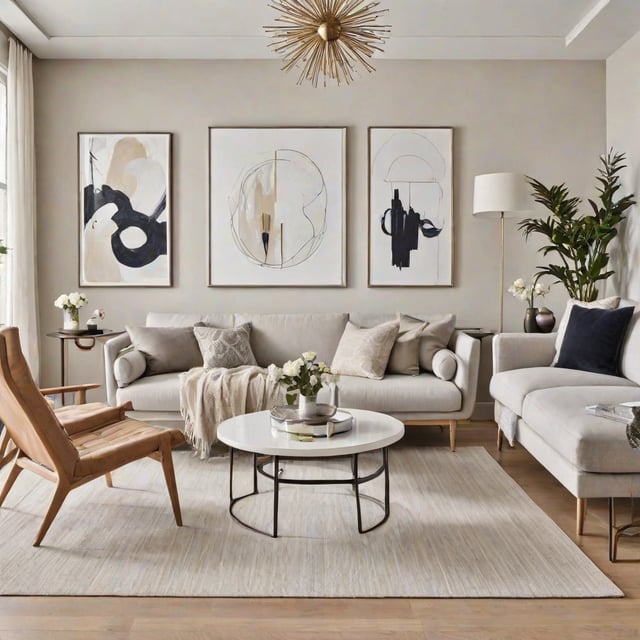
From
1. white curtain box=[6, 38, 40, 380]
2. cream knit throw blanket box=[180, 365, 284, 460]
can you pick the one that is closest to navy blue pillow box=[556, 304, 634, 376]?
cream knit throw blanket box=[180, 365, 284, 460]

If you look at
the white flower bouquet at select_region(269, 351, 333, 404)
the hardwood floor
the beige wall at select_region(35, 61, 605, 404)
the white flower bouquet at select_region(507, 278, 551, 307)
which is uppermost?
the beige wall at select_region(35, 61, 605, 404)

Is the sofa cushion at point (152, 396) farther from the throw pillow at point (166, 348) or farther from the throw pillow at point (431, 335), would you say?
the throw pillow at point (431, 335)

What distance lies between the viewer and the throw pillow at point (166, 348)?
422 centimetres

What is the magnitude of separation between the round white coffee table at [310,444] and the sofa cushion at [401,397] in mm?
726

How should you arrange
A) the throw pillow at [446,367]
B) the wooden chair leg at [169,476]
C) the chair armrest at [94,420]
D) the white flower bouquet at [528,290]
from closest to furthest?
the wooden chair leg at [169,476] < the chair armrest at [94,420] < the throw pillow at [446,367] < the white flower bouquet at [528,290]

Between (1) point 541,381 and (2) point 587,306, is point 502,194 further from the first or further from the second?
(1) point 541,381

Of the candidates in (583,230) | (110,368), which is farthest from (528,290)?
(110,368)

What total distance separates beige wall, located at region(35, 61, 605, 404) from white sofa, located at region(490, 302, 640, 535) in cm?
116

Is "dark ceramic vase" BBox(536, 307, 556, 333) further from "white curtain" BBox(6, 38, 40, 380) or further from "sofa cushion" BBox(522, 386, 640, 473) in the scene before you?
"white curtain" BBox(6, 38, 40, 380)

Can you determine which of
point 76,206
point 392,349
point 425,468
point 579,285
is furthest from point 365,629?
point 76,206

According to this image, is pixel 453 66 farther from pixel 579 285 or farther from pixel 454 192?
pixel 579 285

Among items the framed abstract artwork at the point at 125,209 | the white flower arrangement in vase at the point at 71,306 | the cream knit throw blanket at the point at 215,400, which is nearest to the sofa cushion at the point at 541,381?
the cream knit throw blanket at the point at 215,400

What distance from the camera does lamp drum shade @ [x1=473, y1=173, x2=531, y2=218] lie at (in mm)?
4438

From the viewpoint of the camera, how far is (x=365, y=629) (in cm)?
199
